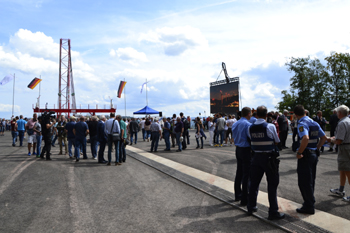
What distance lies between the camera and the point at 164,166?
34.0 ft

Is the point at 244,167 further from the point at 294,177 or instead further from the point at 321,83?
the point at 321,83

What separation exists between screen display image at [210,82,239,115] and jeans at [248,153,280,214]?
31.8 metres

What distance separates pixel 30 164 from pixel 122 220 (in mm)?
7639

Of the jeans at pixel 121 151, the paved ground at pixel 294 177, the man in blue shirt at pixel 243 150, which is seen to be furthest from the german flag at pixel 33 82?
the man in blue shirt at pixel 243 150

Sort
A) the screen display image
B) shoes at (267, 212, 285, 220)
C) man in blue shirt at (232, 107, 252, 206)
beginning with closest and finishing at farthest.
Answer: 1. shoes at (267, 212, 285, 220)
2. man in blue shirt at (232, 107, 252, 206)
3. the screen display image

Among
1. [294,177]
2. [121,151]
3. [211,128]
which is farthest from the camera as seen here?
[211,128]

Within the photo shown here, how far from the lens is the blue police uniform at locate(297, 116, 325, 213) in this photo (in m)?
4.89

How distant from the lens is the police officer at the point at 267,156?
4672 millimetres

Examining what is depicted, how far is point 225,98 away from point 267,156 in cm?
3469

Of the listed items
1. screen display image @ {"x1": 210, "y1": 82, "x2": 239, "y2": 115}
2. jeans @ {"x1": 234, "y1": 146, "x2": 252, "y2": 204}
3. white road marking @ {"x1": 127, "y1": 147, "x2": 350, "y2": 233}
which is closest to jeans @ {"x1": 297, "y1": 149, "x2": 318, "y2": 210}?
white road marking @ {"x1": 127, "y1": 147, "x2": 350, "y2": 233}

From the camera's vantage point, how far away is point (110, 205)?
18.4 feet

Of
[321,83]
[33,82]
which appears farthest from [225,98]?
[33,82]

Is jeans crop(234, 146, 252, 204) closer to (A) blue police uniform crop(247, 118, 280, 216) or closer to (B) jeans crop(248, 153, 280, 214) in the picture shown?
(B) jeans crop(248, 153, 280, 214)

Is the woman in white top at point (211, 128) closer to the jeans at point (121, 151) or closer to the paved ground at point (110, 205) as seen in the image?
the jeans at point (121, 151)
